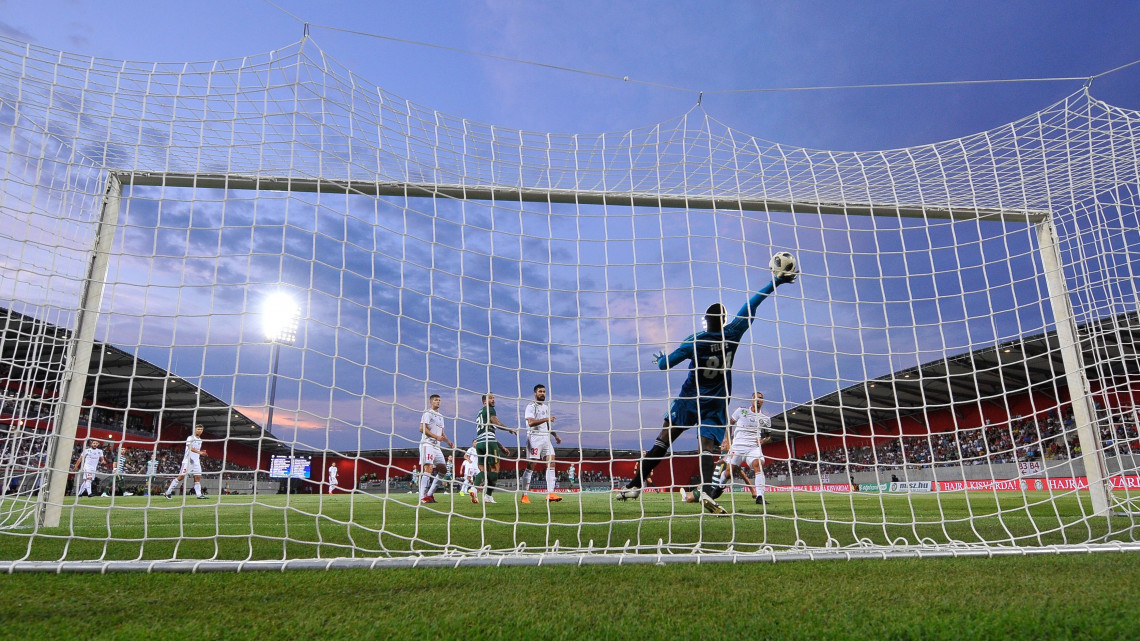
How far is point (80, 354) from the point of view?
14.9 ft

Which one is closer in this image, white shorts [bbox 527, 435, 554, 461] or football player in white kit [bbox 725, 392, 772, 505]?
white shorts [bbox 527, 435, 554, 461]

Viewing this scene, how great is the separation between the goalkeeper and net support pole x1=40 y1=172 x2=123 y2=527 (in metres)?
4.48

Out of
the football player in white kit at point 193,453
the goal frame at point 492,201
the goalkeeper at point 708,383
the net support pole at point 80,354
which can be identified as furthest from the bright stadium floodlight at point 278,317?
the goalkeeper at point 708,383

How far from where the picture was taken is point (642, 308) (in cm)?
478

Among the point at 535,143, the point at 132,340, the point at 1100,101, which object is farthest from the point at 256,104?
the point at 1100,101

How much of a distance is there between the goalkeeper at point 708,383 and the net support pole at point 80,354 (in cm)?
448

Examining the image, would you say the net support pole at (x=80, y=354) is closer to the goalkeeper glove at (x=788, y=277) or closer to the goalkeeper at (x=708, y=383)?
the goalkeeper at (x=708, y=383)

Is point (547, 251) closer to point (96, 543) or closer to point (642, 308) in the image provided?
point (642, 308)

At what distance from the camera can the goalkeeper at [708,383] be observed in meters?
4.64

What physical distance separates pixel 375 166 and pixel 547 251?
1.51m

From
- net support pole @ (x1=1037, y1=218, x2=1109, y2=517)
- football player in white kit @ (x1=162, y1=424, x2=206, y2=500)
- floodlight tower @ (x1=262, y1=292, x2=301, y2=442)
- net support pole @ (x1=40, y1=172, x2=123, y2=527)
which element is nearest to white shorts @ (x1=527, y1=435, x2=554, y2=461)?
floodlight tower @ (x1=262, y1=292, x2=301, y2=442)

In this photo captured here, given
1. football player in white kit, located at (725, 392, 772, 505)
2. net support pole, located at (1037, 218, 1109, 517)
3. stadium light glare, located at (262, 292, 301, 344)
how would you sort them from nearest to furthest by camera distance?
1. stadium light glare, located at (262, 292, 301, 344)
2. net support pole, located at (1037, 218, 1109, 517)
3. football player in white kit, located at (725, 392, 772, 505)

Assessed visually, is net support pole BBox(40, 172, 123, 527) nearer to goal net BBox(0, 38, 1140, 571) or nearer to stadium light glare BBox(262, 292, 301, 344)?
goal net BBox(0, 38, 1140, 571)

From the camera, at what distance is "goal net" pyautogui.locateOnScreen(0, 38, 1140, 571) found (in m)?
4.01
